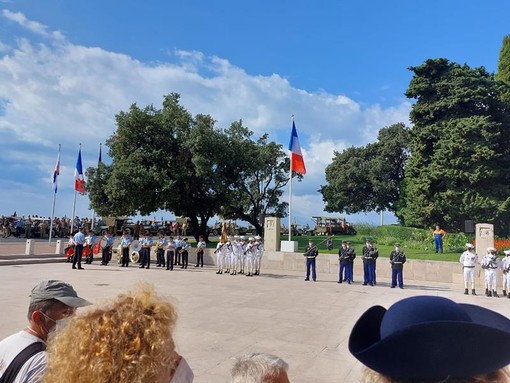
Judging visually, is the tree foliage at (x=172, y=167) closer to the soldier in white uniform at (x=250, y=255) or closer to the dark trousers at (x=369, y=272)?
the soldier in white uniform at (x=250, y=255)

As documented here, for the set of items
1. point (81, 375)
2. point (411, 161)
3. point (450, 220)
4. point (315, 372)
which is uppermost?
point (411, 161)

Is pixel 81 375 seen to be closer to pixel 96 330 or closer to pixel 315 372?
pixel 96 330

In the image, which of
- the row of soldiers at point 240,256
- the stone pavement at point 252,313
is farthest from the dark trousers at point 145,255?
the row of soldiers at point 240,256

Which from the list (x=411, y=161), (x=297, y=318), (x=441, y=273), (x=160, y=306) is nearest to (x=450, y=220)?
(x=411, y=161)

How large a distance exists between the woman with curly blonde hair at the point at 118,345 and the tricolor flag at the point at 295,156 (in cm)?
2375

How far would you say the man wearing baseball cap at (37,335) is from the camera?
2.46 meters

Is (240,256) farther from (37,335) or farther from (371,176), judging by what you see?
(371,176)

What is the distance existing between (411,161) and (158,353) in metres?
38.7

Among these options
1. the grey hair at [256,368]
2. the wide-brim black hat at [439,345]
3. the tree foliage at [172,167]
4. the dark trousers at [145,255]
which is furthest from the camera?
the tree foliage at [172,167]

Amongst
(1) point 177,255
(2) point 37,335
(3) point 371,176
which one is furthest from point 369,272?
(3) point 371,176

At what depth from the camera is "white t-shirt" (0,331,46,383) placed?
2.42 meters

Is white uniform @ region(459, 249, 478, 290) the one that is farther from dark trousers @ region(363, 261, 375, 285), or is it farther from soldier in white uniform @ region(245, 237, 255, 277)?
soldier in white uniform @ region(245, 237, 255, 277)

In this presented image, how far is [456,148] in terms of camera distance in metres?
32.9

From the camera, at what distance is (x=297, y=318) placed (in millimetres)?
9844
